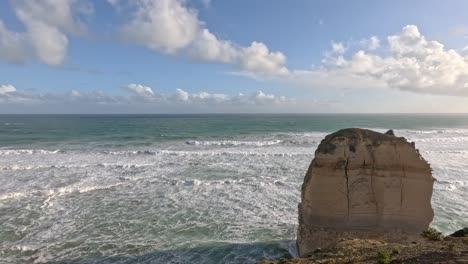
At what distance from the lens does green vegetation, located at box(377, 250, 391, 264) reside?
666 centimetres

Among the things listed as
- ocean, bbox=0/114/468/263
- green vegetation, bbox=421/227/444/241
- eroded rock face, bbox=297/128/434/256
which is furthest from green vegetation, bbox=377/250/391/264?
ocean, bbox=0/114/468/263

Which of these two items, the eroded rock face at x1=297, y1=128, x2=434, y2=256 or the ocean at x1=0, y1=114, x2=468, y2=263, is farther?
the ocean at x1=0, y1=114, x2=468, y2=263

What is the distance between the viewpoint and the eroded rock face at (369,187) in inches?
395

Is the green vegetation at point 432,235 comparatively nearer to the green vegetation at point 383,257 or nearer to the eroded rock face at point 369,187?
the eroded rock face at point 369,187

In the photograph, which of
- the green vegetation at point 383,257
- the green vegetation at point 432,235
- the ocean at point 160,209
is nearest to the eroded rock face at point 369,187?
the green vegetation at point 432,235

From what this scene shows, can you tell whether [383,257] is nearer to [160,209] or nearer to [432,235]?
[432,235]

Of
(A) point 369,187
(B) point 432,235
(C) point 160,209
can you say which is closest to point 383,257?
(B) point 432,235

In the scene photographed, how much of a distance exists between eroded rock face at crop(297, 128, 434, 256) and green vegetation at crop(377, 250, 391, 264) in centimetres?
302

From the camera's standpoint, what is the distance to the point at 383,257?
6.90 metres

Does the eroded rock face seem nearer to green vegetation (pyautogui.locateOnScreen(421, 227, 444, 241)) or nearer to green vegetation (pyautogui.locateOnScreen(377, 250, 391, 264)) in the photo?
green vegetation (pyautogui.locateOnScreen(421, 227, 444, 241))

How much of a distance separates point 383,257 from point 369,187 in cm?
349

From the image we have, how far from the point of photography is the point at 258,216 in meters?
15.1

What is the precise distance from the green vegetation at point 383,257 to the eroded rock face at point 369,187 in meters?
3.02

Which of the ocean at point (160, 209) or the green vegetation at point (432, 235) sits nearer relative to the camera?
the green vegetation at point (432, 235)
